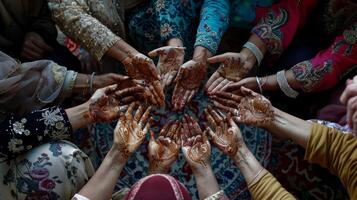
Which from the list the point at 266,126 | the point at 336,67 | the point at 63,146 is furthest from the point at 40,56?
the point at 336,67

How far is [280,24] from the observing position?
2016mm

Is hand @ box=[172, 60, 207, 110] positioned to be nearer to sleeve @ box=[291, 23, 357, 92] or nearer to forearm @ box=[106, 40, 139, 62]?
forearm @ box=[106, 40, 139, 62]

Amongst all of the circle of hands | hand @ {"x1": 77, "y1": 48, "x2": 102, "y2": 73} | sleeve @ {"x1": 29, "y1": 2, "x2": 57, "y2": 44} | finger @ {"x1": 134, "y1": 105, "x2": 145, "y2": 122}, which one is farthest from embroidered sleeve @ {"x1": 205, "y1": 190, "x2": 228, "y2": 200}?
sleeve @ {"x1": 29, "y1": 2, "x2": 57, "y2": 44}

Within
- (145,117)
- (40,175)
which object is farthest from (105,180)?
(145,117)

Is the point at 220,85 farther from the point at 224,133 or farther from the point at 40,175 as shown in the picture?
the point at 40,175

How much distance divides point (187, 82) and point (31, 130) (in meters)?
0.59

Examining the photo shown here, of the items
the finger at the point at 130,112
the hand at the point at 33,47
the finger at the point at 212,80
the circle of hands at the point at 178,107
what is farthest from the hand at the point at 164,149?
the hand at the point at 33,47

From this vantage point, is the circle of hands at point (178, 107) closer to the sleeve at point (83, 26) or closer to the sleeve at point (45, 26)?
the sleeve at point (83, 26)

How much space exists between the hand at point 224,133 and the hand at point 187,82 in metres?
0.10

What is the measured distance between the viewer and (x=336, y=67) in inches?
75.4

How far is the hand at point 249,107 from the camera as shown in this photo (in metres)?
1.82

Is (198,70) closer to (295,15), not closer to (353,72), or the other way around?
(295,15)

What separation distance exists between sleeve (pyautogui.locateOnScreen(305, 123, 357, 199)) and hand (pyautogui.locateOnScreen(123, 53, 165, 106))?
0.54m

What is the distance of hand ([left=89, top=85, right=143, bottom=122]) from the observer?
6.03ft
